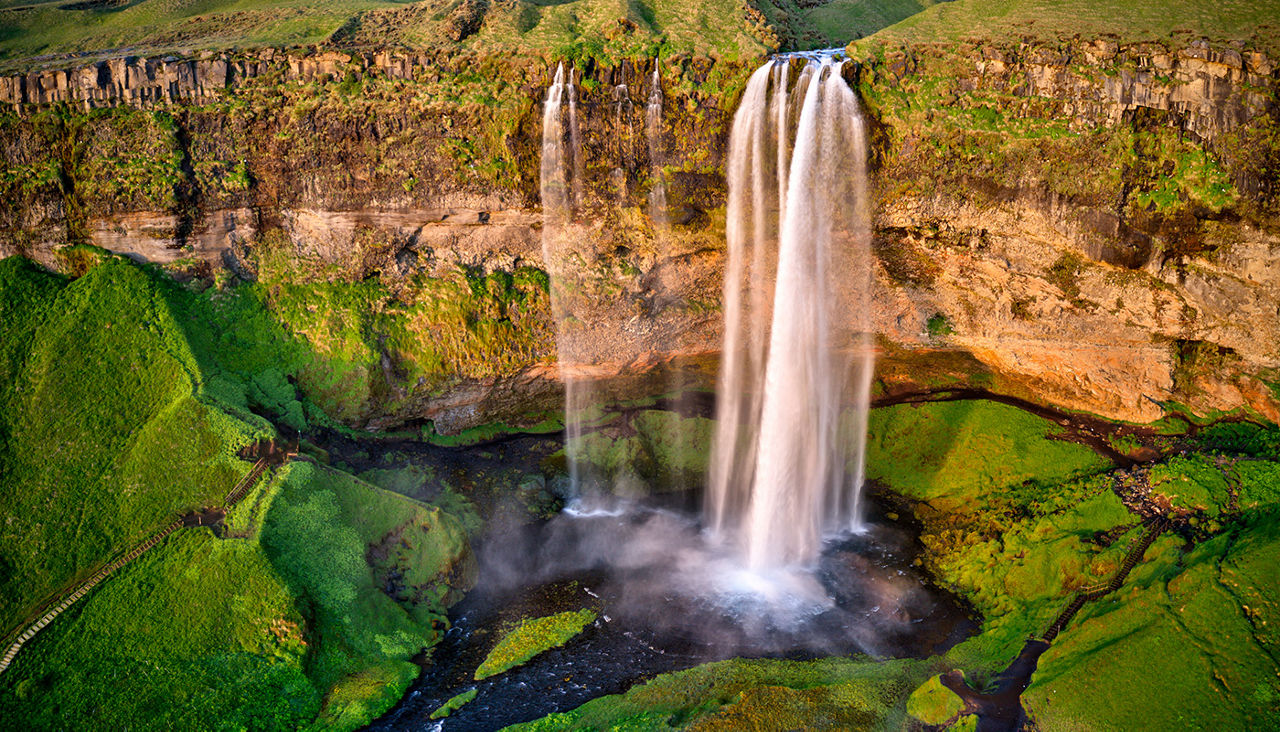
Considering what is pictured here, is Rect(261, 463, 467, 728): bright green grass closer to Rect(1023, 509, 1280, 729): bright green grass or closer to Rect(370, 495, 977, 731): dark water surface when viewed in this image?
Rect(370, 495, 977, 731): dark water surface

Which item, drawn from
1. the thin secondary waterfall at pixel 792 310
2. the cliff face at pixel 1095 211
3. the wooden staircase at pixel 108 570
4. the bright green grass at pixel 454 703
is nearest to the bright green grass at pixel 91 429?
the wooden staircase at pixel 108 570

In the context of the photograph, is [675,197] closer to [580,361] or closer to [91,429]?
[580,361]

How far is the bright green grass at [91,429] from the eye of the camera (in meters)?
18.8

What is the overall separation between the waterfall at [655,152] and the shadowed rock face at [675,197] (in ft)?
0.63

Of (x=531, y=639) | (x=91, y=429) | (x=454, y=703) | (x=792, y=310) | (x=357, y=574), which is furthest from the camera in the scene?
(x=792, y=310)

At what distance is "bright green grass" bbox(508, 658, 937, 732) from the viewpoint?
1534 cm

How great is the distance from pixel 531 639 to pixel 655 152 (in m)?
12.8

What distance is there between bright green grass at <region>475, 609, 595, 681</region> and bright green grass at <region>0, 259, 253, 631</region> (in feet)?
24.9

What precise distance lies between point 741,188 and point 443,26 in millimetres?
A: 10315

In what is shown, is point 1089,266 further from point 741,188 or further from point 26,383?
point 26,383

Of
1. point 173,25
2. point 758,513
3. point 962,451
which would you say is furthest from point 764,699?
point 173,25

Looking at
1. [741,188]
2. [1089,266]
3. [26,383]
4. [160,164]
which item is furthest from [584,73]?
[26,383]

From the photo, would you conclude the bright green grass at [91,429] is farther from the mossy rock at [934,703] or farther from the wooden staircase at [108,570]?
the mossy rock at [934,703]

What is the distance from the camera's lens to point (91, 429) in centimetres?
2059
